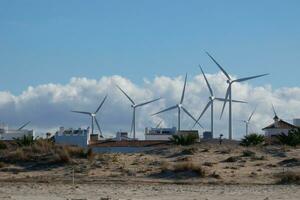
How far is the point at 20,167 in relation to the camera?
52.1m

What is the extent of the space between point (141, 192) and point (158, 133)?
81.2 m

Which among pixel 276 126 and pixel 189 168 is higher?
pixel 276 126

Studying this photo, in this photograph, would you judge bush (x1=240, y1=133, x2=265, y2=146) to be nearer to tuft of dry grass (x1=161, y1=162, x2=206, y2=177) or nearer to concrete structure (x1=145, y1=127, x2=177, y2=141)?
tuft of dry grass (x1=161, y1=162, x2=206, y2=177)

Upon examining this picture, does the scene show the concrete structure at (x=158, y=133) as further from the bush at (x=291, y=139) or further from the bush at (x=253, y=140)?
the bush at (x=291, y=139)

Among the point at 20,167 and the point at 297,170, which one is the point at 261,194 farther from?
the point at 20,167

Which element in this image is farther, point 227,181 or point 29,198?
point 227,181

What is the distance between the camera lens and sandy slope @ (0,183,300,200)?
109ft

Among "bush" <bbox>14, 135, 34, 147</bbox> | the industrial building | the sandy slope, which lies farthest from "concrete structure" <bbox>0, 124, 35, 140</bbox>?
the sandy slope

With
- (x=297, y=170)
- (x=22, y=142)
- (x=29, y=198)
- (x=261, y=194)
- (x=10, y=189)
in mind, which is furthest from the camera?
(x=22, y=142)

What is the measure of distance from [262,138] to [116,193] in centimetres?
3375

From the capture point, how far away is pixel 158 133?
11725cm

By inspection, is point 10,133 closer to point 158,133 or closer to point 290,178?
point 158,133

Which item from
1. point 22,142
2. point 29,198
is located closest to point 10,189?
point 29,198

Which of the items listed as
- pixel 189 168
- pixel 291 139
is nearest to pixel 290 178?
pixel 189 168
